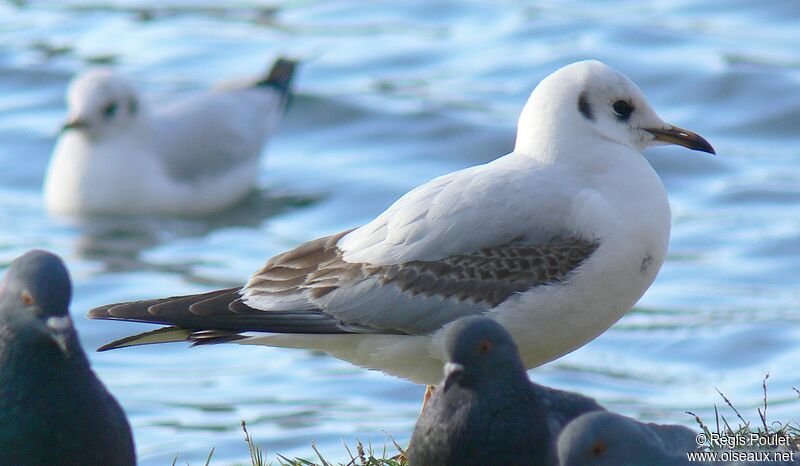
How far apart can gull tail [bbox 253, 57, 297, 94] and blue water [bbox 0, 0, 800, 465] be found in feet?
2.61

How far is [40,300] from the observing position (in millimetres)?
5562

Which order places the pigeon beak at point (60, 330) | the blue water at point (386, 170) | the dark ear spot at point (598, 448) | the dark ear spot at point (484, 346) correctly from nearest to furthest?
the dark ear spot at point (598, 448) → the dark ear spot at point (484, 346) → the pigeon beak at point (60, 330) → the blue water at point (386, 170)

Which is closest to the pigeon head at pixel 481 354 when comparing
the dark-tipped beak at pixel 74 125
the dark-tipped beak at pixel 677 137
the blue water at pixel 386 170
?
the dark-tipped beak at pixel 677 137

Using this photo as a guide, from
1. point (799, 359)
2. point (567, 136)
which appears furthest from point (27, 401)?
point (799, 359)

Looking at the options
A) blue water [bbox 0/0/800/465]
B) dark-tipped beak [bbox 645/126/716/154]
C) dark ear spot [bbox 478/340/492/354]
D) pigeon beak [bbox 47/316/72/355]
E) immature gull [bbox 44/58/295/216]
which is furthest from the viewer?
immature gull [bbox 44/58/295/216]

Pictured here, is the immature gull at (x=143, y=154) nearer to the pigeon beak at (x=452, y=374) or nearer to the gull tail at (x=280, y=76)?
the gull tail at (x=280, y=76)

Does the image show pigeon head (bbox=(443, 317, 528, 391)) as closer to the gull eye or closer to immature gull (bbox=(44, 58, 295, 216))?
the gull eye

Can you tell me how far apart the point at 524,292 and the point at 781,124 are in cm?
1093

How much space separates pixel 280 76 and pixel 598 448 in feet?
40.3

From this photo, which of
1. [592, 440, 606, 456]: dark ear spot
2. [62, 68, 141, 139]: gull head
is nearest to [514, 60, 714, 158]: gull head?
[592, 440, 606, 456]: dark ear spot

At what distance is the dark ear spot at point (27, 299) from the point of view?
5.59 m

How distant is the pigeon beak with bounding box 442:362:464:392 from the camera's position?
5289 millimetres

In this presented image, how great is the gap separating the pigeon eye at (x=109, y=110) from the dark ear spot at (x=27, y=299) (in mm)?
9407

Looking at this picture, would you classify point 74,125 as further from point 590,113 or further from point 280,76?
point 590,113
